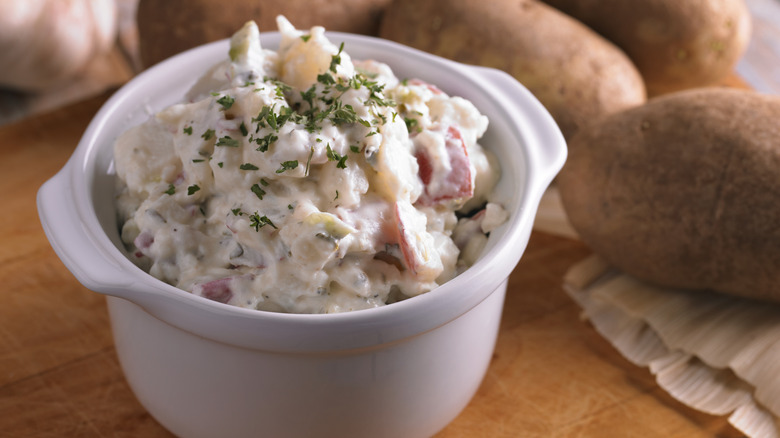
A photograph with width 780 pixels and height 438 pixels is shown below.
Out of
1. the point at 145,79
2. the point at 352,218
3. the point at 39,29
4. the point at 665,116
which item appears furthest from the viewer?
the point at 39,29

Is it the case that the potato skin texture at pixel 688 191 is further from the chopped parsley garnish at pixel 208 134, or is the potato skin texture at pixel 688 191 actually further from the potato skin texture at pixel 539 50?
the chopped parsley garnish at pixel 208 134

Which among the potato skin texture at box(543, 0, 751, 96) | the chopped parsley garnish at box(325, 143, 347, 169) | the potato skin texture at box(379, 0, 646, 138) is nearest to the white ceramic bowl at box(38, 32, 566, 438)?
the chopped parsley garnish at box(325, 143, 347, 169)

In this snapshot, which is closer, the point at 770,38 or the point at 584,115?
the point at 584,115

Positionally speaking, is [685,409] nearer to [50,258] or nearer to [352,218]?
[352,218]

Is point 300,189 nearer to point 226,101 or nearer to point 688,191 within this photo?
point 226,101

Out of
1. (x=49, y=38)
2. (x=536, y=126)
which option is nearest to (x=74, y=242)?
(x=536, y=126)

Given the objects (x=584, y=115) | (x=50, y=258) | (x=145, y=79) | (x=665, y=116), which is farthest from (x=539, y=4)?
(x=50, y=258)

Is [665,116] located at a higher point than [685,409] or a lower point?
higher

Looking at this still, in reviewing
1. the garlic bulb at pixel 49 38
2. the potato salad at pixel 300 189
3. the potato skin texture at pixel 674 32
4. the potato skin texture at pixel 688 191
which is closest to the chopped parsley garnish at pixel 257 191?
the potato salad at pixel 300 189
